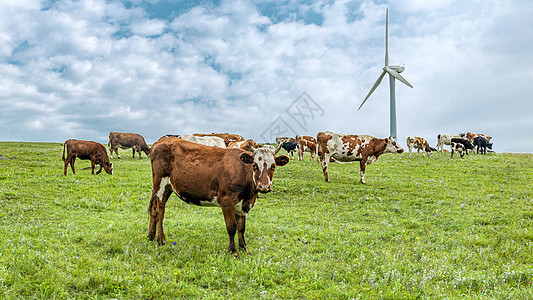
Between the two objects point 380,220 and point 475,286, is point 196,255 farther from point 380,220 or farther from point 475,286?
point 380,220

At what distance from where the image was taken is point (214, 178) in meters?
8.43

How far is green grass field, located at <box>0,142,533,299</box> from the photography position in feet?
22.0

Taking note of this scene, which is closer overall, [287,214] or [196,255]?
[196,255]

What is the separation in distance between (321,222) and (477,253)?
16.2ft

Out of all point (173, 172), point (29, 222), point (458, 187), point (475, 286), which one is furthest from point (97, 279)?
point (458, 187)

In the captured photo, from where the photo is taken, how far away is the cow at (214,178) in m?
8.10

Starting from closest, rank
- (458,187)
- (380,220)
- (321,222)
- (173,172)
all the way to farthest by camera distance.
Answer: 1. (173,172)
2. (321,222)
3. (380,220)
4. (458,187)

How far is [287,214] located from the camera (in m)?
13.9

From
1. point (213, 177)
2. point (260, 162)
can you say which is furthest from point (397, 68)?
point (213, 177)

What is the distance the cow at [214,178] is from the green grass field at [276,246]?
0.97 m

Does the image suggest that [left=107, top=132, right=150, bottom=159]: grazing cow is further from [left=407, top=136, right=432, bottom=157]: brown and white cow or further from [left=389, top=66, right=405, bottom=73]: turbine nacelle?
[left=389, top=66, right=405, bottom=73]: turbine nacelle

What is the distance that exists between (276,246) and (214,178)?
8.79ft

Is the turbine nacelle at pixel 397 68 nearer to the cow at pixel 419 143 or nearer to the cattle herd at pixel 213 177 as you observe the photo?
the cow at pixel 419 143

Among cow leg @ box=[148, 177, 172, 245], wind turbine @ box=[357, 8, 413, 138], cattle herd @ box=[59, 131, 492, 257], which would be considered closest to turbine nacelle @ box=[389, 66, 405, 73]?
wind turbine @ box=[357, 8, 413, 138]
